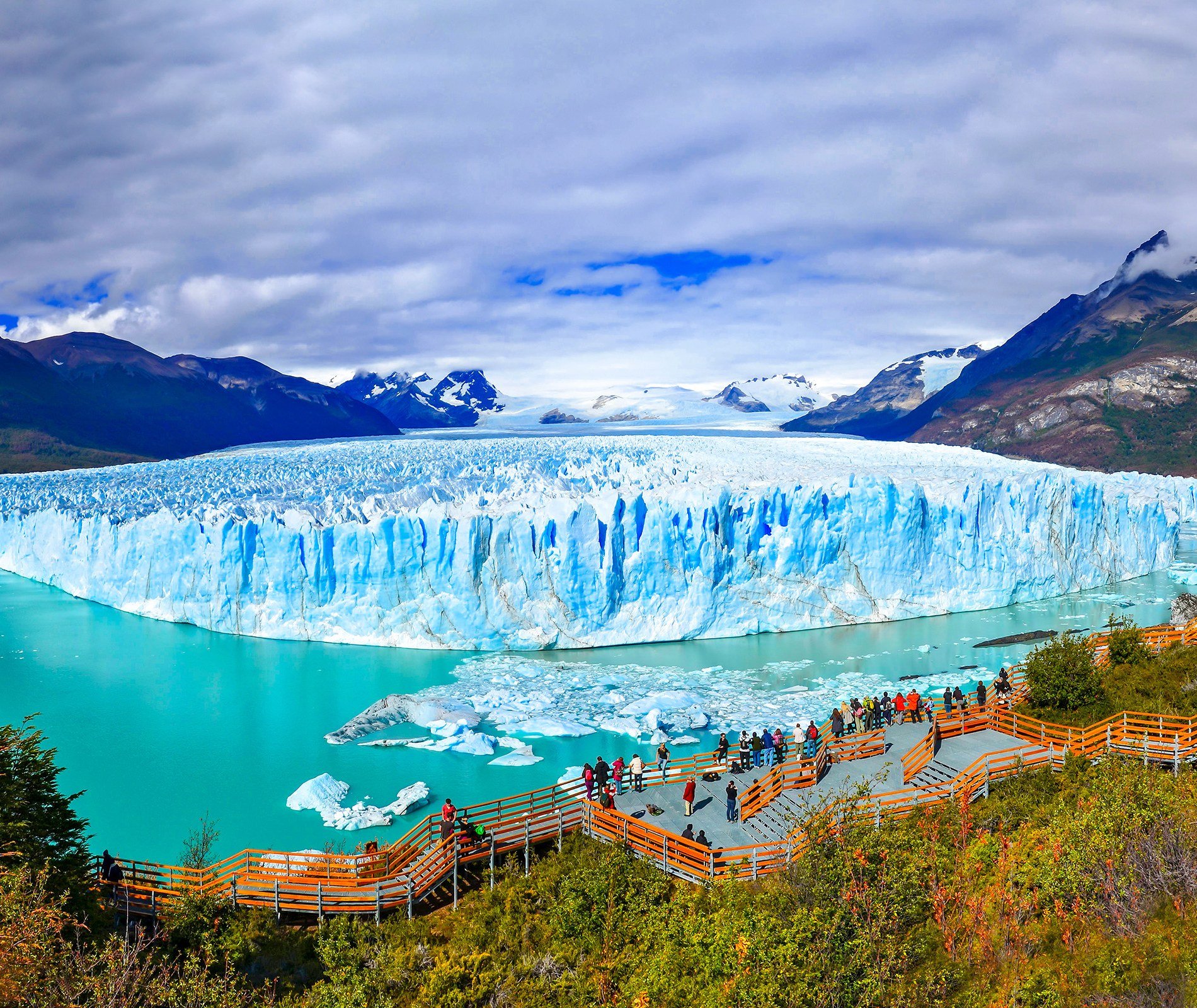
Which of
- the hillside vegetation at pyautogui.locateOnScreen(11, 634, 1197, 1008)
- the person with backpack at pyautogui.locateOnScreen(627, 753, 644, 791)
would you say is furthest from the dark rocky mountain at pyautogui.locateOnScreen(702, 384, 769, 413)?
the hillside vegetation at pyautogui.locateOnScreen(11, 634, 1197, 1008)

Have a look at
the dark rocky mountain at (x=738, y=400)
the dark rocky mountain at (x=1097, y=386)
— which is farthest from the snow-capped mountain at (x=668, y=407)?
the dark rocky mountain at (x=1097, y=386)

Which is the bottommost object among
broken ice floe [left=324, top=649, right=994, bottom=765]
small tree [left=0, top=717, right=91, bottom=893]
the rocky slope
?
broken ice floe [left=324, top=649, right=994, bottom=765]

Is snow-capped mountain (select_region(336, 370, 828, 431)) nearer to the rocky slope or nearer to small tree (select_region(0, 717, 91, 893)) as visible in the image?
the rocky slope

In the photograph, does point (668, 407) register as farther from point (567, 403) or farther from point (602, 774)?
point (602, 774)

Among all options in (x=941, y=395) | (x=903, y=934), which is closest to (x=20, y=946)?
(x=903, y=934)

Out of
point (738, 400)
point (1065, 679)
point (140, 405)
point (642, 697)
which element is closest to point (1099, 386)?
point (738, 400)

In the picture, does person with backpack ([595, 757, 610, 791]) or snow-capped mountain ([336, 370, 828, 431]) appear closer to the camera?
person with backpack ([595, 757, 610, 791])

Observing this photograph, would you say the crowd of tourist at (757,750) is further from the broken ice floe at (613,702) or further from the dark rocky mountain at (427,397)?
the dark rocky mountain at (427,397)
